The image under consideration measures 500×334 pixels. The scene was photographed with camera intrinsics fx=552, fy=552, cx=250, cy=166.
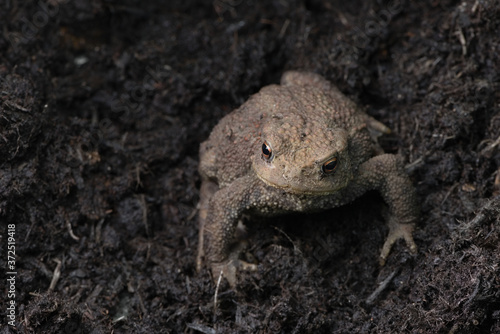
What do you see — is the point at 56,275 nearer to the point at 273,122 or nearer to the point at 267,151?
the point at 267,151

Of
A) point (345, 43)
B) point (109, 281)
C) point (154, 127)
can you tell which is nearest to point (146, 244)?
point (109, 281)

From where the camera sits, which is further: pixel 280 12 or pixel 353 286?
pixel 280 12

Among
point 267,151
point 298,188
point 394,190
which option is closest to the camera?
point 298,188

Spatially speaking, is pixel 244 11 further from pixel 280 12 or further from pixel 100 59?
pixel 100 59

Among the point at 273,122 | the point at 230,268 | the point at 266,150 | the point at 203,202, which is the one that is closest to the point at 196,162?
the point at 203,202

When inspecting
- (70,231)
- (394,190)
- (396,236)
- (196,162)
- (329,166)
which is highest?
(329,166)

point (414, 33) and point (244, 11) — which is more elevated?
point (414, 33)
